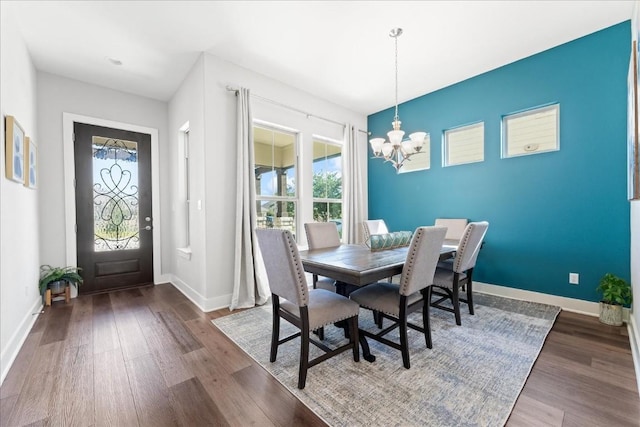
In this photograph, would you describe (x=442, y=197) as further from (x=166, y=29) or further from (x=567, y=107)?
(x=166, y=29)

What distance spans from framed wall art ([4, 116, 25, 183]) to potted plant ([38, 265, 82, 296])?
1419mm

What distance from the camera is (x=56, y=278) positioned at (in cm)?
327

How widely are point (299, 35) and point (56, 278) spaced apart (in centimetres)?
396

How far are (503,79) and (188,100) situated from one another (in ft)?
13.3

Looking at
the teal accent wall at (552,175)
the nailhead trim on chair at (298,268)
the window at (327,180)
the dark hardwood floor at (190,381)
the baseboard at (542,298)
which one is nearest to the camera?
the dark hardwood floor at (190,381)

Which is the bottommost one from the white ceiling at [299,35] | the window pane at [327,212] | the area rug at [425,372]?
the area rug at [425,372]

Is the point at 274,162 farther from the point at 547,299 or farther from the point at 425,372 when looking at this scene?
the point at 547,299

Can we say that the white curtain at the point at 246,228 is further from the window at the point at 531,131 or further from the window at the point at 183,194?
the window at the point at 531,131

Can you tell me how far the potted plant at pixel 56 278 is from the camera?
10.6 feet

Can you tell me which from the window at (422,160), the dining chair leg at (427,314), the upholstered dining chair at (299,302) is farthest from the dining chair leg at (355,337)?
the window at (422,160)

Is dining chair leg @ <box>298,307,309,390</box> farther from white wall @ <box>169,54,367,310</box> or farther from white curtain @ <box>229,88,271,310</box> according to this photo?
white wall @ <box>169,54,367,310</box>

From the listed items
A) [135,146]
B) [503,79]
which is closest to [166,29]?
[135,146]

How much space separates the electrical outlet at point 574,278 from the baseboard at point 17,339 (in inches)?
197

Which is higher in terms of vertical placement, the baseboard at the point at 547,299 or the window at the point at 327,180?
the window at the point at 327,180
